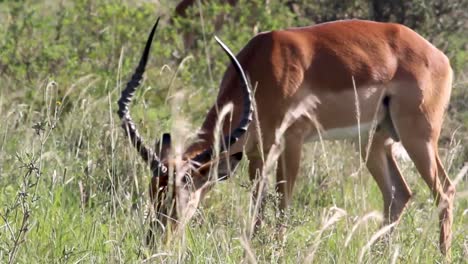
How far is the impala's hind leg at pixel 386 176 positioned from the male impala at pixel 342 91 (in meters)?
0.20

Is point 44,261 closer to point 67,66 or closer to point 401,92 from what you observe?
point 401,92

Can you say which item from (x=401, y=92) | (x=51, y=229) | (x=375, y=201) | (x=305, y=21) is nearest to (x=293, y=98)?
(x=401, y=92)

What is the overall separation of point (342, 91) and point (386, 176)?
76cm

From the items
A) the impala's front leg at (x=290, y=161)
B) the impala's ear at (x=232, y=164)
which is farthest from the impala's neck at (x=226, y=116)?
the impala's front leg at (x=290, y=161)

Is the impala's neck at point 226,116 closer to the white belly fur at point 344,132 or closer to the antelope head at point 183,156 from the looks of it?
the antelope head at point 183,156

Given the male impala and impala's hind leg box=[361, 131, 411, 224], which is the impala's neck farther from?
impala's hind leg box=[361, 131, 411, 224]

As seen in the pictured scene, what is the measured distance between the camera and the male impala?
6590 millimetres

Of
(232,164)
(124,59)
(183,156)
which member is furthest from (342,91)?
(124,59)

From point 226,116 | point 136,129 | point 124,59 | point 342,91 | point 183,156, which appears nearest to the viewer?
point 136,129

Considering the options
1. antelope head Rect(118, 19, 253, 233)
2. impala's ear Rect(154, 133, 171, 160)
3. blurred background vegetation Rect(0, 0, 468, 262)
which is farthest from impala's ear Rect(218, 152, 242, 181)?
blurred background vegetation Rect(0, 0, 468, 262)

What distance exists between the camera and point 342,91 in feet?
22.4

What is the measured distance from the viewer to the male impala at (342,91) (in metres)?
6.59

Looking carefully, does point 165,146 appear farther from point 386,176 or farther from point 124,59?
point 124,59

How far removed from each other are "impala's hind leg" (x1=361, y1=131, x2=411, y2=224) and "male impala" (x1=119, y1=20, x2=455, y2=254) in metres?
0.20
